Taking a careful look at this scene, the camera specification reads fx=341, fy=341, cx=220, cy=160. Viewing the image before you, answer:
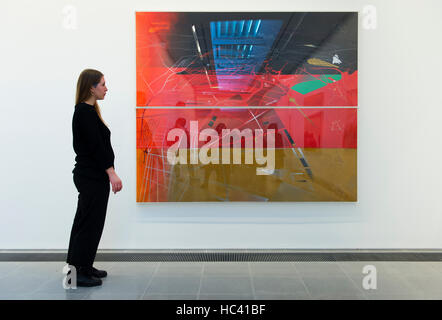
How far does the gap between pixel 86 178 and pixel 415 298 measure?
2.32 meters

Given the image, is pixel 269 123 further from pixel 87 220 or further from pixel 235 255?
pixel 87 220

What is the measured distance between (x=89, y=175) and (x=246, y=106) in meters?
1.46

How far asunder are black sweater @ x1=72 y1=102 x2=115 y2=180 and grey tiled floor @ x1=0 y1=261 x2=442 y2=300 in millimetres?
803

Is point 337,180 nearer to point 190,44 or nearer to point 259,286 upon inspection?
point 259,286

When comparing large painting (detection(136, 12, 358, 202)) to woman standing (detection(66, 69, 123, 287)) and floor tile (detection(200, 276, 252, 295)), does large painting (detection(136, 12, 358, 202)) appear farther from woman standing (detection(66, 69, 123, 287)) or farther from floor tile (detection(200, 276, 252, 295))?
floor tile (detection(200, 276, 252, 295))

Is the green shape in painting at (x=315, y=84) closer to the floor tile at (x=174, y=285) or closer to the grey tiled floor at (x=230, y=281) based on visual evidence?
the grey tiled floor at (x=230, y=281)

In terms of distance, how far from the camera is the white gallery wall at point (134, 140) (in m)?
3.09

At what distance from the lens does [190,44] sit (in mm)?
3043

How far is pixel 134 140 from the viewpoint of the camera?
3.13 metres

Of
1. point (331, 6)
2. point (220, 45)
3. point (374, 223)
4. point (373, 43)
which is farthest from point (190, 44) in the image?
point (374, 223)

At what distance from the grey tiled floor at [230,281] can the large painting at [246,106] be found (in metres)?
0.64

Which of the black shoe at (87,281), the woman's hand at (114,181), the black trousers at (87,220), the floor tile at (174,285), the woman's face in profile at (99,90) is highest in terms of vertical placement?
the woman's face in profile at (99,90)

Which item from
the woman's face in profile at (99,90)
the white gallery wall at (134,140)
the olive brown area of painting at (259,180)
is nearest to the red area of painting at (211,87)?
the white gallery wall at (134,140)

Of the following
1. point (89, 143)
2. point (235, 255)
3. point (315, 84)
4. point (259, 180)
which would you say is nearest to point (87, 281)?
point (89, 143)
